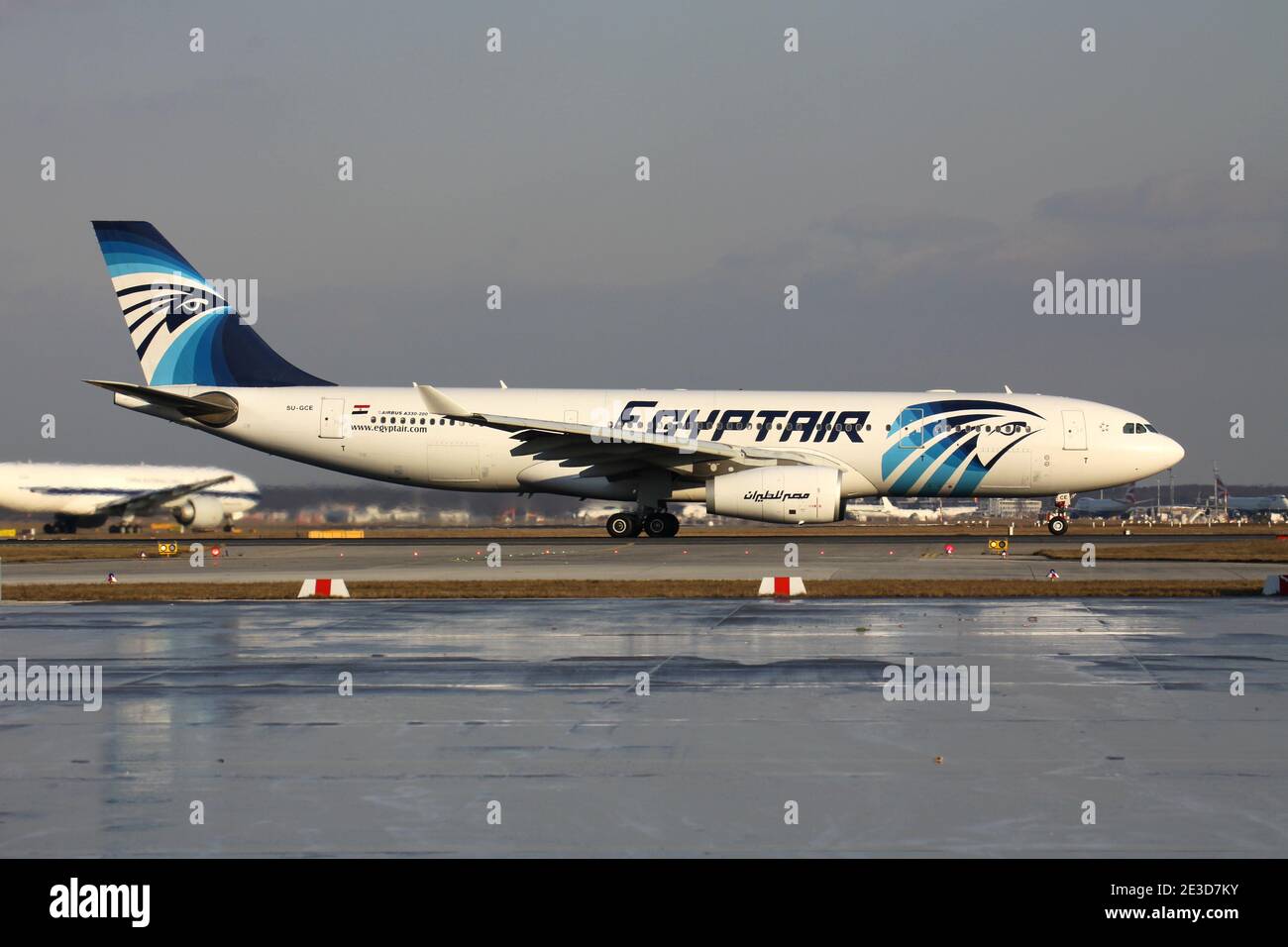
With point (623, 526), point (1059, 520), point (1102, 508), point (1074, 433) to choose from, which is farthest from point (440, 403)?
point (1102, 508)

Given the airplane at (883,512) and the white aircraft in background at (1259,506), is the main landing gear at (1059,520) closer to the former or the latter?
the airplane at (883,512)

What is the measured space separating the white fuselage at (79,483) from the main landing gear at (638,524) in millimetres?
30659

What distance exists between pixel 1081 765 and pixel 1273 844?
5.99ft

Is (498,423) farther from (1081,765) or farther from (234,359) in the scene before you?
(1081,765)

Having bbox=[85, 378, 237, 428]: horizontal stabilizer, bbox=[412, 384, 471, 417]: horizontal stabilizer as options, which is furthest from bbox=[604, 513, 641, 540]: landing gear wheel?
bbox=[85, 378, 237, 428]: horizontal stabilizer

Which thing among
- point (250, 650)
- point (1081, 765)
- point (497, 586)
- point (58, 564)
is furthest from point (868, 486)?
point (1081, 765)

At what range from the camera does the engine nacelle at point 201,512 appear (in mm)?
59969

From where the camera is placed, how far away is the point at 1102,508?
10569 cm

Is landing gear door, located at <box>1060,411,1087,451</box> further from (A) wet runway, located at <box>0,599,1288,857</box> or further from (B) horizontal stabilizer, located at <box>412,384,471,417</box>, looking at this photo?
(A) wet runway, located at <box>0,599,1288,857</box>

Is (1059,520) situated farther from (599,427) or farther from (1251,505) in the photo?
(1251,505)

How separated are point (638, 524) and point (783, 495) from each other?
618 centimetres

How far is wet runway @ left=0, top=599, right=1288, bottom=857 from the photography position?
20.9 ft
